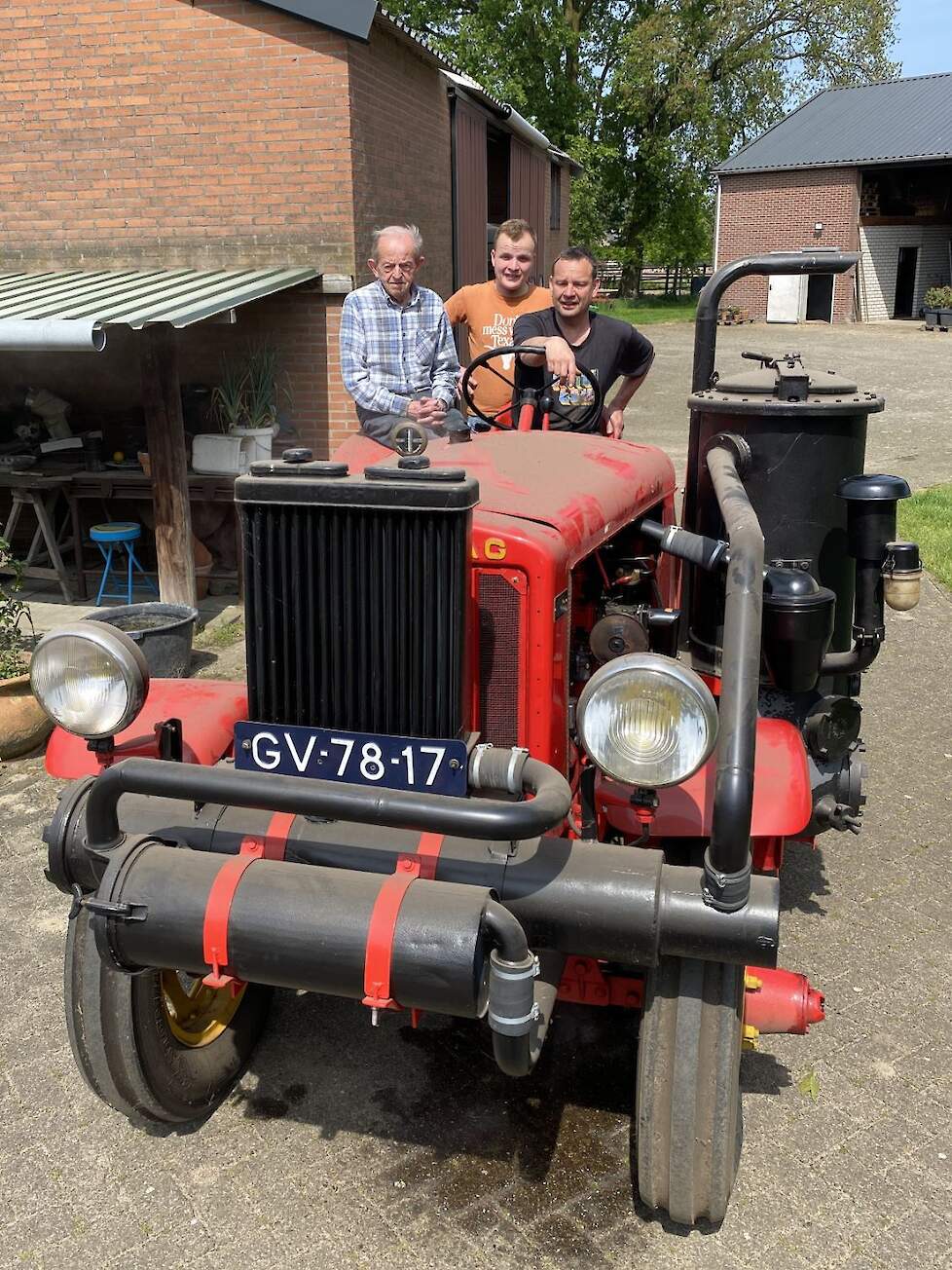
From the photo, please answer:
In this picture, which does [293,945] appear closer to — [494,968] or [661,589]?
[494,968]

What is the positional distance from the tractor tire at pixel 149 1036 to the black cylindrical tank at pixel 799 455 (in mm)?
2093

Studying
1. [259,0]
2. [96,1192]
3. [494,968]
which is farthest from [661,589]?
[259,0]

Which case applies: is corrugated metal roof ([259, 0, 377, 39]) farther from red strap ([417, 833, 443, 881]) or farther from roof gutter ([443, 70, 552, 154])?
red strap ([417, 833, 443, 881])

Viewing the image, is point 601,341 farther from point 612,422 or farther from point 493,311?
point 493,311

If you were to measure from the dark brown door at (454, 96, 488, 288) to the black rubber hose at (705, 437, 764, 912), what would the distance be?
10.3 m

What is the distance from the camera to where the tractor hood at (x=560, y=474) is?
281 centimetres

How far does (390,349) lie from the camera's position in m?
4.41

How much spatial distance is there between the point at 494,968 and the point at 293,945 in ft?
1.29

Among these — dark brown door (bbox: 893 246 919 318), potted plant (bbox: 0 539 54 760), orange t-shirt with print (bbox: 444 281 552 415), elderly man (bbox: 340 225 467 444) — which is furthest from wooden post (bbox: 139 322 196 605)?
dark brown door (bbox: 893 246 919 318)

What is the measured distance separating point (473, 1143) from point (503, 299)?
371 cm

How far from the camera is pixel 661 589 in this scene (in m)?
4.02

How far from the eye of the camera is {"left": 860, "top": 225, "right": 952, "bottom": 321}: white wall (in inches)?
1280

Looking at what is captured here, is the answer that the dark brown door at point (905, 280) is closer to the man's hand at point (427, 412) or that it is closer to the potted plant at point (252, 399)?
the potted plant at point (252, 399)

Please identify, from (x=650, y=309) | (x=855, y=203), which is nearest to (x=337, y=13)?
(x=855, y=203)
